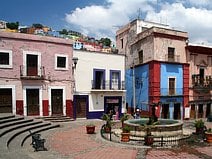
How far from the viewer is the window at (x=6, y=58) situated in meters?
21.3

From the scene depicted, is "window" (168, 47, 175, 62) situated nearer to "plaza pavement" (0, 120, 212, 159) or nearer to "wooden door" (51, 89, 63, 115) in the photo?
"wooden door" (51, 89, 63, 115)

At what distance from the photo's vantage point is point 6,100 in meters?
21.5

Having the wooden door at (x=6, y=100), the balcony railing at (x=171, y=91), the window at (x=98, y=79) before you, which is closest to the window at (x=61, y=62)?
the window at (x=98, y=79)

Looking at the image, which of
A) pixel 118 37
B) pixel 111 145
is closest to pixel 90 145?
pixel 111 145

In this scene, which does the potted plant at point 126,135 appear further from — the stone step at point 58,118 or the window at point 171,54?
the window at point 171,54

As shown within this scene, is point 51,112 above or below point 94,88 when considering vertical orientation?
below

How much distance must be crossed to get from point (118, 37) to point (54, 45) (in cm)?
1357

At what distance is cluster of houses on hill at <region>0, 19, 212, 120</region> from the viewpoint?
71.9ft

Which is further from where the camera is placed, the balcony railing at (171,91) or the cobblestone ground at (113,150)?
the balcony railing at (171,91)

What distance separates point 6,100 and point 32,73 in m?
3.06

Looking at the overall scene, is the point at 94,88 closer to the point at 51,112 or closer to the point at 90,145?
the point at 51,112

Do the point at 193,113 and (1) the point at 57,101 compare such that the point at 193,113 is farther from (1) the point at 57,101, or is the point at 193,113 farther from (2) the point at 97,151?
(2) the point at 97,151

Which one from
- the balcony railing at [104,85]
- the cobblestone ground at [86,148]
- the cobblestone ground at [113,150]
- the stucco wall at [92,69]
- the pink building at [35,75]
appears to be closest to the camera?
the cobblestone ground at [113,150]

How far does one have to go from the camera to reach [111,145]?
Result: 13.7m
